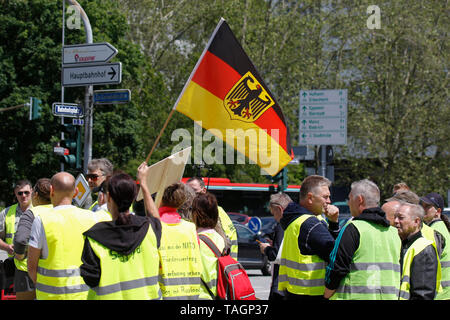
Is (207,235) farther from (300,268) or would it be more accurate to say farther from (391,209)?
(391,209)

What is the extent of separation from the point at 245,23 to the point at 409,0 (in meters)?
7.94

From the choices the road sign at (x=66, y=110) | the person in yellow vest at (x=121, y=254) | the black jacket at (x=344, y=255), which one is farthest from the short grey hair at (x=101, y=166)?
the road sign at (x=66, y=110)

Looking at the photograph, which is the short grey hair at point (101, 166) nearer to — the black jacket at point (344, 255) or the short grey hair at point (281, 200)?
the short grey hair at point (281, 200)

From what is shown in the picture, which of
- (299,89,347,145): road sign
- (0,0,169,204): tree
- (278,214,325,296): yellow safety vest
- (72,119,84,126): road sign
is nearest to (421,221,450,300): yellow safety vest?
(278,214,325,296): yellow safety vest

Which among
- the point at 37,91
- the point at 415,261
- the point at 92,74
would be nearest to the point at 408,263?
the point at 415,261

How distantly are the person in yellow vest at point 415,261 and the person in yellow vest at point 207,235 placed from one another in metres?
1.41

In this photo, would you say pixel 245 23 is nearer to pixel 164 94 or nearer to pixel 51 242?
pixel 164 94

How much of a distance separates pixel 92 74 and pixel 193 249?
9.41 metres

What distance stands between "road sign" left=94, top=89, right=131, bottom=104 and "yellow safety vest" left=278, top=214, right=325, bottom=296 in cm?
893

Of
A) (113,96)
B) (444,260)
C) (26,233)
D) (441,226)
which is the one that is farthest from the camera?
(113,96)

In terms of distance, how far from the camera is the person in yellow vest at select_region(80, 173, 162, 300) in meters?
4.27

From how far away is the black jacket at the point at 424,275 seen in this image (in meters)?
5.14

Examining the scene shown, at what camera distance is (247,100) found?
7.39 m
